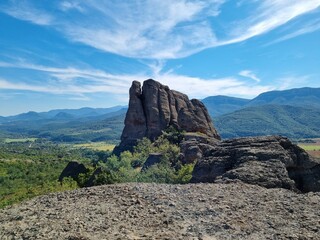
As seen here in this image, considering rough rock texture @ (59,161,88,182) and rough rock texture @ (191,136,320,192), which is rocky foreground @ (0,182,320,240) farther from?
rough rock texture @ (59,161,88,182)

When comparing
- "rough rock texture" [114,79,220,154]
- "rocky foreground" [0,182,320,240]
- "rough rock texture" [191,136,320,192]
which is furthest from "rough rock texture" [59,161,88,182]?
"rough rock texture" [114,79,220,154]

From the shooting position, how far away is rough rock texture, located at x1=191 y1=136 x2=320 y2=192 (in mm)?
20156

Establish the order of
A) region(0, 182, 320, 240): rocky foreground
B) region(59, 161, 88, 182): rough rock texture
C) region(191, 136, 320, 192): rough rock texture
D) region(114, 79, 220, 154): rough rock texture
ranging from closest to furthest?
1. region(0, 182, 320, 240): rocky foreground
2. region(191, 136, 320, 192): rough rock texture
3. region(59, 161, 88, 182): rough rock texture
4. region(114, 79, 220, 154): rough rock texture

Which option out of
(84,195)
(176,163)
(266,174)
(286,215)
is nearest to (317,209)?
(286,215)

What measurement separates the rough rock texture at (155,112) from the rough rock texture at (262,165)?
57736 millimetres

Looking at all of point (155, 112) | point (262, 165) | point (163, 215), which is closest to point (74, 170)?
point (262, 165)

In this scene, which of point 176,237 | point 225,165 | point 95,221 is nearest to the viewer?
point 176,237

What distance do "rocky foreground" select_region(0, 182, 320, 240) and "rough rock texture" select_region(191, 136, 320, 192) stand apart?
283cm

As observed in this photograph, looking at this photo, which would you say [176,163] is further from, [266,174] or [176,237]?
[176,237]

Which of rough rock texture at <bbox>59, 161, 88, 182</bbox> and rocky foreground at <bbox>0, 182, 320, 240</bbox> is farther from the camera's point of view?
rough rock texture at <bbox>59, 161, 88, 182</bbox>

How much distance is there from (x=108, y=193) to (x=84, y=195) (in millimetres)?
1208

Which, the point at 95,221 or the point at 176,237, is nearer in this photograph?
the point at 176,237

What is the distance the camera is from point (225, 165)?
904 inches

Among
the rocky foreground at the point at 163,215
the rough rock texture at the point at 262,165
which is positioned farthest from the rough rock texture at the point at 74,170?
the rocky foreground at the point at 163,215
